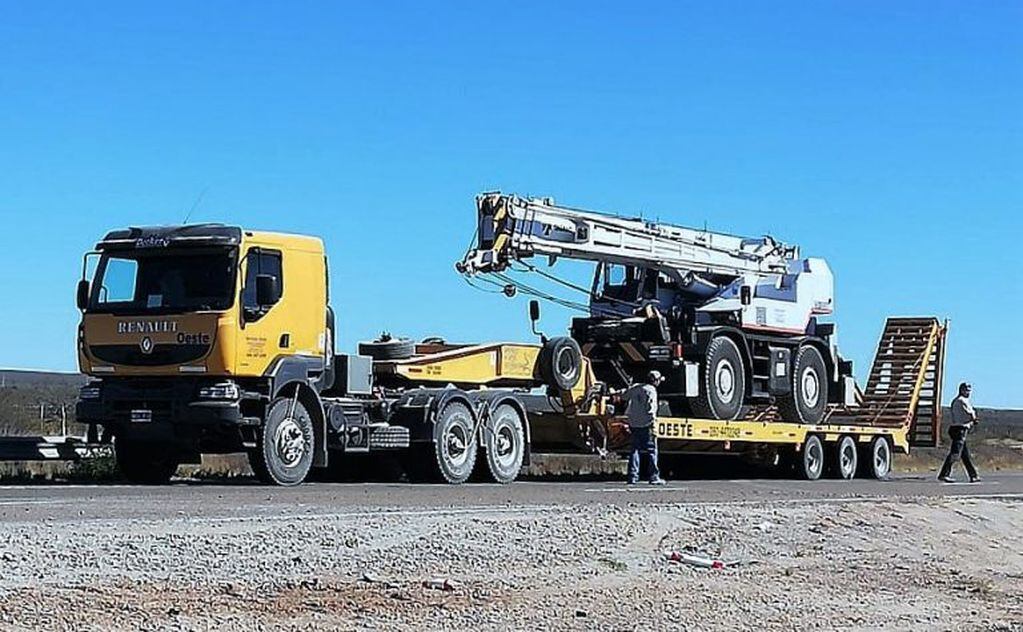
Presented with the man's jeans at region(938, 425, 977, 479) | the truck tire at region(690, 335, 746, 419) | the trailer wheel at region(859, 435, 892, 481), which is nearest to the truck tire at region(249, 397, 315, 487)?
the truck tire at region(690, 335, 746, 419)

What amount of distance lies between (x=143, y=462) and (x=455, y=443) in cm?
383

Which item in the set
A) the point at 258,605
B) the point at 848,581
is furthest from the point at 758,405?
the point at 258,605

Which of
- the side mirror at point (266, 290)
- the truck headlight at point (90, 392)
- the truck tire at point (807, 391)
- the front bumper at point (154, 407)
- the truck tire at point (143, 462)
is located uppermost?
the side mirror at point (266, 290)

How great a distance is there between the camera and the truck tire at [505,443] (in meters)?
22.4

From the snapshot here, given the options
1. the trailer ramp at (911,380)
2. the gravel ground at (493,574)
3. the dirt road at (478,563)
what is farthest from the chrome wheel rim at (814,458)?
the gravel ground at (493,574)

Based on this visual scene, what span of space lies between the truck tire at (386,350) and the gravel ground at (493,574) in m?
6.54

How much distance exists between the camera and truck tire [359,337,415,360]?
22359 millimetres

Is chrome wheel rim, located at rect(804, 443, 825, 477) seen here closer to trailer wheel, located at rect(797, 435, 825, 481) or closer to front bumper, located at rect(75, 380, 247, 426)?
trailer wheel, located at rect(797, 435, 825, 481)

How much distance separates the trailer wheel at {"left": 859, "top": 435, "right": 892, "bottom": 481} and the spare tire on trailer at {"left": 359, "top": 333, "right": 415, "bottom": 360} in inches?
407

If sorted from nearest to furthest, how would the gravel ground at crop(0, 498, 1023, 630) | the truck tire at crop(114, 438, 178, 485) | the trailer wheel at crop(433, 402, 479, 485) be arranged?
the gravel ground at crop(0, 498, 1023, 630), the truck tire at crop(114, 438, 178, 485), the trailer wheel at crop(433, 402, 479, 485)

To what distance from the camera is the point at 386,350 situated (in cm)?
2242

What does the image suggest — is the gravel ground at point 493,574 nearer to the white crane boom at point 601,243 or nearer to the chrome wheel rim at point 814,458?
the white crane boom at point 601,243

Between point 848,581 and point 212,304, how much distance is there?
334 inches

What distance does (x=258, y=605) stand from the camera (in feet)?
34.0
